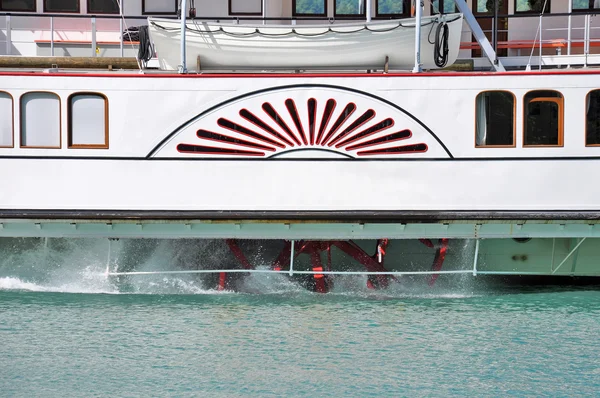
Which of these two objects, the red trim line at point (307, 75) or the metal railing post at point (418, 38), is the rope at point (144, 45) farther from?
the metal railing post at point (418, 38)

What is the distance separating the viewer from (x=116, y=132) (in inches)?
497

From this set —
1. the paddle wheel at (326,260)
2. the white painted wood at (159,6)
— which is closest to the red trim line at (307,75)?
the paddle wheel at (326,260)

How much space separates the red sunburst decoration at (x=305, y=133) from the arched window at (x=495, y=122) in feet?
2.52

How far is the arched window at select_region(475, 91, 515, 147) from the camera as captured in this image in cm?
1260

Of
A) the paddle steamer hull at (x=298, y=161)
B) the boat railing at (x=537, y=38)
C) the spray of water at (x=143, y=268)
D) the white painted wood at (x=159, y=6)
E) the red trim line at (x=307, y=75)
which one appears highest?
the white painted wood at (x=159, y=6)

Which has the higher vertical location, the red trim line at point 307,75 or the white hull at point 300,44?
the white hull at point 300,44

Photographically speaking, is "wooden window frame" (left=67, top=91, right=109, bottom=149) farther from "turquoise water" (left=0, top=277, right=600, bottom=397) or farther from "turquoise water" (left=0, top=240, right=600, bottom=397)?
"turquoise water" (left=0, top=277, right=600, bottom=397)

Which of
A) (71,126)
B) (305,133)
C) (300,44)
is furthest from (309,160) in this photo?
(71,126)

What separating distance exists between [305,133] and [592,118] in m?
3.58

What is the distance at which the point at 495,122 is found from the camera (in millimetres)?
12602

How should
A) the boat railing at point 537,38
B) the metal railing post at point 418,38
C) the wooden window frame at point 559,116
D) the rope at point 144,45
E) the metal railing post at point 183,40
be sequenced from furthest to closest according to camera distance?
the boat railing at point 537,38 → the rope at point 144,45 → the wooden window frame at point 559,116 → the metal railing post at point 418,38 → the metal railing post at point 183,40

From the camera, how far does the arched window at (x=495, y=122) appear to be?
12.6 metres

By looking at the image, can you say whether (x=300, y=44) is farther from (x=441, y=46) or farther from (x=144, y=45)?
(x=144, y=45)

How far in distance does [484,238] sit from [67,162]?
5.31 metres
